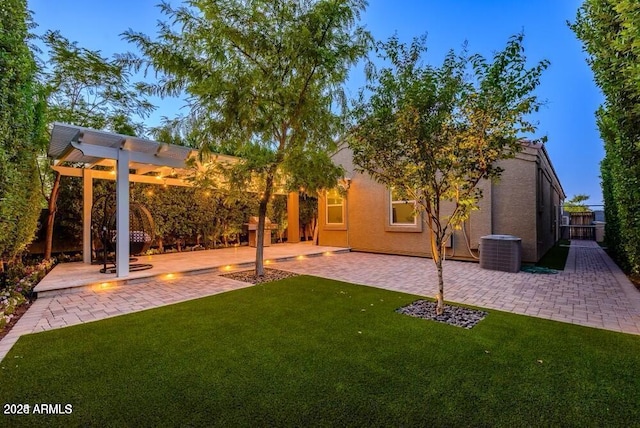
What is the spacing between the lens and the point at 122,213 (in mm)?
6215

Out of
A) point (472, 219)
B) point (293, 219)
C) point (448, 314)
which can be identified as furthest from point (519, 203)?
point (293, 219)

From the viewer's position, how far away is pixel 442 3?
1870cm

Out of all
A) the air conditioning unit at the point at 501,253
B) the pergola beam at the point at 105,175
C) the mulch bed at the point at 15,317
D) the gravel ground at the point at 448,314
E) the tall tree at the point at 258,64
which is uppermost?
the tall tree at the point at 258,64

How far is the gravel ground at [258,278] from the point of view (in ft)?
22.2

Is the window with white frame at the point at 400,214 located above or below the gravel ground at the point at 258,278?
above

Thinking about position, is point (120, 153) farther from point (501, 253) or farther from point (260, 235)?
point (501, 253)

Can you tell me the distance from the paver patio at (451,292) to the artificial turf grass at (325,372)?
0.57 meters

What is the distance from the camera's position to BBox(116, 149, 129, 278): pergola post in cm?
615

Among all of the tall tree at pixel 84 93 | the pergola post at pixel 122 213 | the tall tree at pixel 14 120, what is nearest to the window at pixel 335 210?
the tall tree at pixel 84 93

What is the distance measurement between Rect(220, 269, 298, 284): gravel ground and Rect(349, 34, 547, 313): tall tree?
360 centimetres

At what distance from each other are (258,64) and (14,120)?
4.07 m

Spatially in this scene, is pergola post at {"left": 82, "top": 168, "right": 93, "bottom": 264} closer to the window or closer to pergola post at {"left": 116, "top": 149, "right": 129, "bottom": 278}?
pergola post at {"left": 116, "top": 149, "right": 129, "bottom": 278}

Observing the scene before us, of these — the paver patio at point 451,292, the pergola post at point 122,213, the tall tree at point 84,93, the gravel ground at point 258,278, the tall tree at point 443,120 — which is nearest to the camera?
the tall tree at point 443,120

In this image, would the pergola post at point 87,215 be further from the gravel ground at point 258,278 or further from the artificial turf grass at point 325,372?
the artificial turf grass at point 325,372
